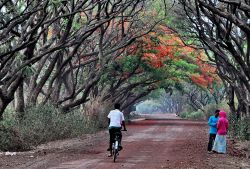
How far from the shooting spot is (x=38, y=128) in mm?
22672

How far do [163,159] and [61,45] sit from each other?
5780mm

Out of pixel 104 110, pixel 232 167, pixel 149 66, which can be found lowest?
pixel 232 167

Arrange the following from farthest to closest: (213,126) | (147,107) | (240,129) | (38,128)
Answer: (147,107), (240,129), (38,128), (213,126)

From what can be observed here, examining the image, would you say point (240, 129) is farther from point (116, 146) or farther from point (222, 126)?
point (116, 146)

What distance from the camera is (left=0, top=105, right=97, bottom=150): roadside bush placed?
19.4 metres

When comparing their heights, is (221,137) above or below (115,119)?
below

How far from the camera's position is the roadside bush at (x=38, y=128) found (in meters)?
19.4

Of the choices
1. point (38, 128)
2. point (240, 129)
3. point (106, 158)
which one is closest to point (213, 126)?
point (106, 158)

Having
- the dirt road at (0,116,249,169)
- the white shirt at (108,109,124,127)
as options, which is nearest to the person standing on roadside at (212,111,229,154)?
the dirt road at (0,116,249,169)

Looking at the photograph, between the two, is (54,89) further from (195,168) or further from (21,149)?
(195,168)

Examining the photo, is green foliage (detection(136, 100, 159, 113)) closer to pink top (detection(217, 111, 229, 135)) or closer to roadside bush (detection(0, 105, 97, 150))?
roadside bush (detection(0, 105, 97, 150))

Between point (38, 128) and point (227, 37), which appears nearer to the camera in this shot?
point (227, 37)

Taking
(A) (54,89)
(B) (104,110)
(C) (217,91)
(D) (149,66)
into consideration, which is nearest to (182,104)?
(C) (217,91)

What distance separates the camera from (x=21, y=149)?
65.2 ft
